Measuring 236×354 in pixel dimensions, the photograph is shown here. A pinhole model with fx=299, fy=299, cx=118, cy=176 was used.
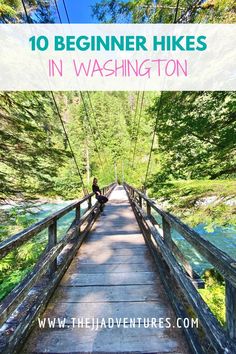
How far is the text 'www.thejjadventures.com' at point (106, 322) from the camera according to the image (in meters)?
2.79

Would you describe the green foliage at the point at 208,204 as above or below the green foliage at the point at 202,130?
below

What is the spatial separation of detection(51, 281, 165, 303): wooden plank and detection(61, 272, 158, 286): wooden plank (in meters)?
0.14

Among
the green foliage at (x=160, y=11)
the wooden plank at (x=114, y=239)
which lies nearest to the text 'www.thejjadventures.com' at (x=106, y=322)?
the wooden plank at (x=114, y=239)

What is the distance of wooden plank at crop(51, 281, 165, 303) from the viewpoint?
11.2 ft

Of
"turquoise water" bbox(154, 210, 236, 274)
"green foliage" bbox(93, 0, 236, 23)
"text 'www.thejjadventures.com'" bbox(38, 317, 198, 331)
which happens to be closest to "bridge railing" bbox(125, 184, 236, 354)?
"text 'www.thejjadventures.com'" bbox(38, 317, 198, 331)

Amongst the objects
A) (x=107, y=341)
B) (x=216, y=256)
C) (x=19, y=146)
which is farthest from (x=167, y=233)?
(x=19, y=146)

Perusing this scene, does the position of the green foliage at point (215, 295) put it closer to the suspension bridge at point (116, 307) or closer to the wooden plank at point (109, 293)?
the suspension bridge at point (116, 307)

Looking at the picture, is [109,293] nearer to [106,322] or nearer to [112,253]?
[106,322]

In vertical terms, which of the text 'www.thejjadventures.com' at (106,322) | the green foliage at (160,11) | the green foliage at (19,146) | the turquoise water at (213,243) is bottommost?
the turquoise water at (213,243)

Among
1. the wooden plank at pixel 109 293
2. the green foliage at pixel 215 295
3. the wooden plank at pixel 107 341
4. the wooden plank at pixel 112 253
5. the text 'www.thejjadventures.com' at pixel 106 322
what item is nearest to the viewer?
the wooden plank at pixel 107 341

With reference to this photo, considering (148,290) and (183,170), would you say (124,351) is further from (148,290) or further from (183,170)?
(183,170)

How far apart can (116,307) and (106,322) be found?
0.33 metres

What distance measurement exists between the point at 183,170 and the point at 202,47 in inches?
130

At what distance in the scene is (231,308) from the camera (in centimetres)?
169
